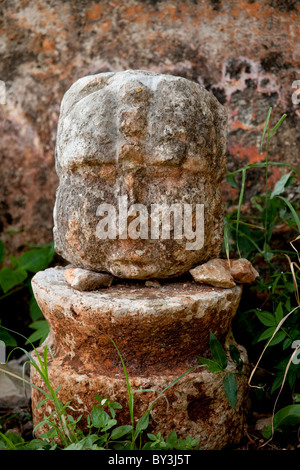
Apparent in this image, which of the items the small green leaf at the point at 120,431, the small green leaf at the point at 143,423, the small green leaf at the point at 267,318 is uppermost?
the small green leaf at the point at 267,318

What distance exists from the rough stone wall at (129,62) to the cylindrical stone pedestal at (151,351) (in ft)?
3.88

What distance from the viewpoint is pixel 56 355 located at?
5.69 feet

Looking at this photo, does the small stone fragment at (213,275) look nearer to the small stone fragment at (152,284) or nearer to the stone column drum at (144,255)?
the stone column drum at (144,255)

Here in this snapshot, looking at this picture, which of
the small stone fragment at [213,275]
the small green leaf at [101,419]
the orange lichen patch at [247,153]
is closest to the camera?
the small green leaf at [101,419]

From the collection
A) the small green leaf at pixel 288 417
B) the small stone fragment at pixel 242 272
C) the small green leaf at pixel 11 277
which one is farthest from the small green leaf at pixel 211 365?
the small green leaf at pixel 11 277

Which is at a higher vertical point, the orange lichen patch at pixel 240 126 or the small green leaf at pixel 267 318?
the orange lichen patch at pixel 240 126

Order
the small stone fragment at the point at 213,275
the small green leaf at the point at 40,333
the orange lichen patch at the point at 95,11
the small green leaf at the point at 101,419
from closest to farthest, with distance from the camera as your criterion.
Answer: the small green leaf at the point at 101,419 → the small stone fragment at the point at 213,275 → the small green leaf at the point at 40,333 → the orange lichen patch at the point at 95,11

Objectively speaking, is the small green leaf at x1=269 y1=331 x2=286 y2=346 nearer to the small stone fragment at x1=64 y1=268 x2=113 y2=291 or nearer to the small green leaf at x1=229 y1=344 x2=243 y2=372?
the small green leaf at x1=229 y1=344 x2=243 y2=372

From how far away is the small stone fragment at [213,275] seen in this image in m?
1.66

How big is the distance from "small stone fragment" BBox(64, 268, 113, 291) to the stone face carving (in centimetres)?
4

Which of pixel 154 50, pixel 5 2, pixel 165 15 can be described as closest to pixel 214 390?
pixel 154 50

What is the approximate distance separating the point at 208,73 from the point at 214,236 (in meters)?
1.29

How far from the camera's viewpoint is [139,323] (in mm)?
1512

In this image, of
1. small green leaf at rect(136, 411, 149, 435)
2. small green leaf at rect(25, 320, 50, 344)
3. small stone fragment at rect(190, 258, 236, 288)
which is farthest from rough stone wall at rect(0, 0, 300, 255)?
small green leaf at rect(136, 411, 149, 435)
